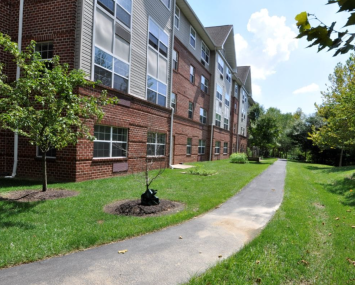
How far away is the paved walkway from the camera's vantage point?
3.32m

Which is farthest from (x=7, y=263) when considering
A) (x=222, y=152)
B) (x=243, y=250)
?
(x=222, y=152)

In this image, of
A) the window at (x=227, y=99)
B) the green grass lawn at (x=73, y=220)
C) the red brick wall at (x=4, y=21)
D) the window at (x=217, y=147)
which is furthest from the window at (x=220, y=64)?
the green grass lawn at (x=73, y=220)

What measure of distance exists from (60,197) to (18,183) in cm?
294

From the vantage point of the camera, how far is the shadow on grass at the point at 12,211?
5.02m

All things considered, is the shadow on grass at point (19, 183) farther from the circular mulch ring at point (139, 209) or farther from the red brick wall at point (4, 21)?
the red brick wall at point (4, 21)

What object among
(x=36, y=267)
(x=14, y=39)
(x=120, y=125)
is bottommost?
(x=36, y=267)

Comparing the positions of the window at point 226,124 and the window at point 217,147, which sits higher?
the window at point 226,124

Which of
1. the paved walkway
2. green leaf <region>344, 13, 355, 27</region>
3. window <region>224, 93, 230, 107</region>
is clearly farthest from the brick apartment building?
window <region>224, 93, 230, 107</region>

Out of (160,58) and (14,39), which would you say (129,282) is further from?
(160,58)

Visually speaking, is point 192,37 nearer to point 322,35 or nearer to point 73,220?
point 73,220

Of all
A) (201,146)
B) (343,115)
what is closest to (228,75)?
(201,146)

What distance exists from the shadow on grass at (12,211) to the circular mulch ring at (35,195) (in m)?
0.37

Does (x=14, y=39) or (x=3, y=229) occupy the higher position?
(x=14, y=39)

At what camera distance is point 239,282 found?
10.5ft
